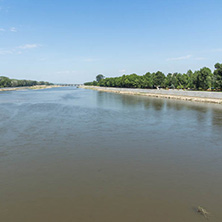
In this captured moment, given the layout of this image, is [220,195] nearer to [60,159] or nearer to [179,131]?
[60,159]

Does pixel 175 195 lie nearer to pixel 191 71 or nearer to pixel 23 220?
pixel 23 220

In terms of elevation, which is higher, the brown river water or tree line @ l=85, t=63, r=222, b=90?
tree line @ l=85, t=63, r=222, b=90

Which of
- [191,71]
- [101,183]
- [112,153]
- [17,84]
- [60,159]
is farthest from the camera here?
[17,84]

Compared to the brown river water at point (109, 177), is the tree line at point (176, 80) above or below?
above

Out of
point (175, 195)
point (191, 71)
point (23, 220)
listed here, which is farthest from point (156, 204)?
point (191, 71)

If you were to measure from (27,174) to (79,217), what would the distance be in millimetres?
5126

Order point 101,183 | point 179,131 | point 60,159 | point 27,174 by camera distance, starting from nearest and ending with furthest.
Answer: point 101,183
point 27,174
point 60,159
point 179,131

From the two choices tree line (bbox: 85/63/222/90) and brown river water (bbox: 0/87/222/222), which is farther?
tree line (bbox: 85/63/222/90)

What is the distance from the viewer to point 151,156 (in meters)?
14.1

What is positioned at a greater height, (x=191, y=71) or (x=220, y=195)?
(x=191, y=71)

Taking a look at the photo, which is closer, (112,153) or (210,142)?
(112,153)

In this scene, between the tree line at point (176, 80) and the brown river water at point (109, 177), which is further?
the tree line at point (176, 80)

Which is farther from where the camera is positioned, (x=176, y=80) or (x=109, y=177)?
(x=176, y=80)

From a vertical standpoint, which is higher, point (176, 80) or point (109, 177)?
point (176, 80)
